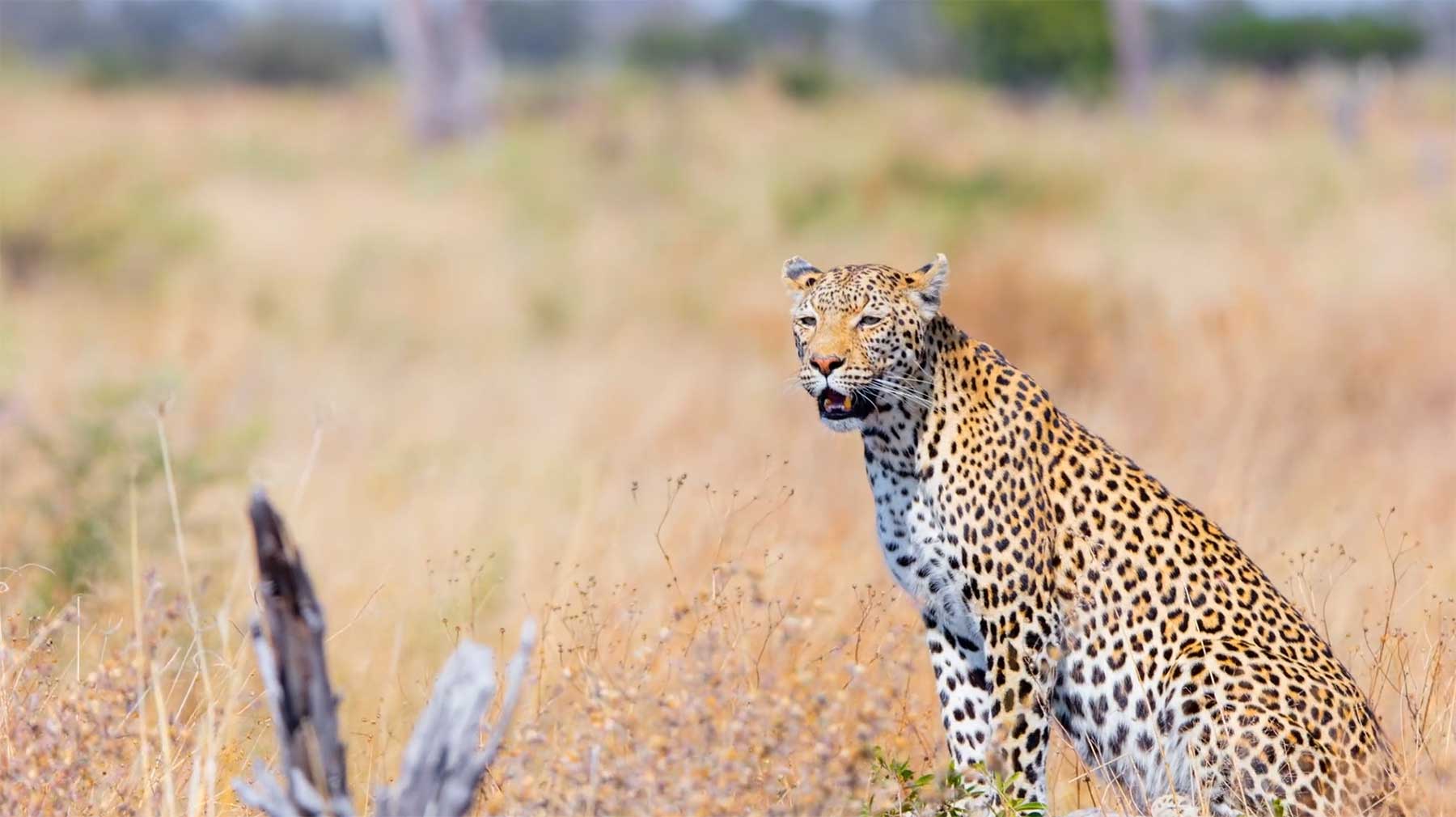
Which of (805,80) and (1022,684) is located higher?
(1022,684)

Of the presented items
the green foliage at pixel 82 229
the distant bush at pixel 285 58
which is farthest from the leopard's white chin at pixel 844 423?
the distant bush at pixel 285 58

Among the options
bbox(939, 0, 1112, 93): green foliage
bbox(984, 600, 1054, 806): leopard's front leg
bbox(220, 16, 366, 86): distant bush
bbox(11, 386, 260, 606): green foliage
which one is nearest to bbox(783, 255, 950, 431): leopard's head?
bbox(984, 600, 1054, 806): leopard's front leg

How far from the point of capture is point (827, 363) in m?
4.48

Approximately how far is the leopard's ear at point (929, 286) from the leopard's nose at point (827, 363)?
0.31m

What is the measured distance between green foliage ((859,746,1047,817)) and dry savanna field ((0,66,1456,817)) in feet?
0.37

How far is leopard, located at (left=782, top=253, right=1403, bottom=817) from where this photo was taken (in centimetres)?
428

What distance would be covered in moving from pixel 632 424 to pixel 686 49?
41.7m

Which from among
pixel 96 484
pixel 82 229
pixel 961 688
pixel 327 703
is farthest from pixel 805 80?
pixel 327 703

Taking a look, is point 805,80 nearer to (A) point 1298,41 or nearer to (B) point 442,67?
(B) point 442,67

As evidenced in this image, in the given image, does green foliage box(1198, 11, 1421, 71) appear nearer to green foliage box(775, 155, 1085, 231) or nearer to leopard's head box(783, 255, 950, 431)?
green foliage box(775, 155, 1085, 231)

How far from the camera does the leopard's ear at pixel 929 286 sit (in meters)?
4.70

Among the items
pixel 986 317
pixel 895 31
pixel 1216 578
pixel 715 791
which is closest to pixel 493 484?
pixel 986 317

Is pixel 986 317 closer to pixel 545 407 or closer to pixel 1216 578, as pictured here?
pixel 545 407

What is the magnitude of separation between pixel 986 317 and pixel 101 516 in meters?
6.30
